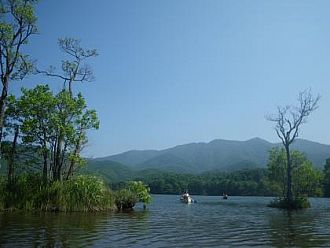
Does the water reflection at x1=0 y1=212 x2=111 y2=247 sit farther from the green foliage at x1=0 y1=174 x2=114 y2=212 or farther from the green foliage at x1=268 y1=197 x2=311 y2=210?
the green foliage at x1=268 y1=197 x2=311 y2=210

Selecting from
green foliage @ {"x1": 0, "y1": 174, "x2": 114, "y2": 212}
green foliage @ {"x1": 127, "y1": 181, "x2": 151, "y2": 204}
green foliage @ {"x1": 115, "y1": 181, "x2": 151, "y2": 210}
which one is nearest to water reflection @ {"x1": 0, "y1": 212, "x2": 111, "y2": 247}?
green foliage @ {"x1": 0, "y1": 174, "x2": 114, "y2": 212}

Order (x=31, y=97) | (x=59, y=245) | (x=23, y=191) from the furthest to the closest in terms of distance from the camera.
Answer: (x=31, y=97) → (x=23, y=191) → (x=59, y=245)

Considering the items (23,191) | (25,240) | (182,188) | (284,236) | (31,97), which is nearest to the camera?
(25,240)

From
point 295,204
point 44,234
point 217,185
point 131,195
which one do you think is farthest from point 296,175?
point 217,185

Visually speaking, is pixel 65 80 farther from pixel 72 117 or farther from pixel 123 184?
pixel 123 184

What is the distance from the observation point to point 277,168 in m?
69.8

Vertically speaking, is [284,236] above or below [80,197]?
below

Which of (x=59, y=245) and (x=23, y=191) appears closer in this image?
(x=59, y=245)

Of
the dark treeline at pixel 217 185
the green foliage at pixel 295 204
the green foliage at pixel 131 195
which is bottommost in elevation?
the green foliage at pixel 295 204

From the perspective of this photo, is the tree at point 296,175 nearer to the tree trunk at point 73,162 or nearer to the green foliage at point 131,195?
the green foliage at point 131,195

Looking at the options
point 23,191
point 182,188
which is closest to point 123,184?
point 23,191

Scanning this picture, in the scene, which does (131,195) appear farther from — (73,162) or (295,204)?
(295,204)

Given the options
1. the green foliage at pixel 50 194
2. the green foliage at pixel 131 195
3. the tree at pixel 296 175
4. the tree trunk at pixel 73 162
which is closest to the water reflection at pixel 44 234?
the green foliage at pixel 50 194

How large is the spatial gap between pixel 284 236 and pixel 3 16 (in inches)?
1028
